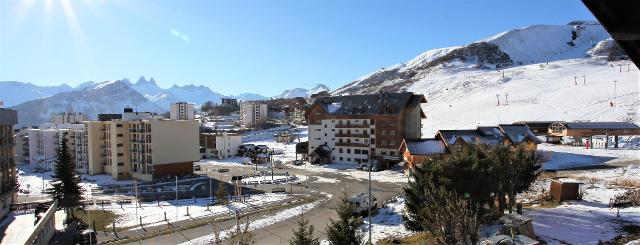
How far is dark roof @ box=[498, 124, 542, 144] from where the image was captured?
6209cm

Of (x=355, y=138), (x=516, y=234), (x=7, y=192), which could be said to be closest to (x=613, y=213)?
(x=516, y=234)

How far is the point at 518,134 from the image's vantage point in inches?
2515

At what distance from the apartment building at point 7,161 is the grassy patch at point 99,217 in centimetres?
647

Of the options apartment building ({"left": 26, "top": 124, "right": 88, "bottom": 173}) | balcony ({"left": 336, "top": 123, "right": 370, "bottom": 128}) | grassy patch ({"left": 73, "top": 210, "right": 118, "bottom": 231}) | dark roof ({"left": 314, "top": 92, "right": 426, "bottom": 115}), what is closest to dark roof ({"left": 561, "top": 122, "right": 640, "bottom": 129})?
dark roof ({"left": 314, "top": 92, "right": 426, "bottom": 115})

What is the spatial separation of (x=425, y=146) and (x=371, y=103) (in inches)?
729

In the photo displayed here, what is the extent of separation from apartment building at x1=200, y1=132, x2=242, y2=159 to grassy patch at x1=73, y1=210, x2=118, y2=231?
5236 cm

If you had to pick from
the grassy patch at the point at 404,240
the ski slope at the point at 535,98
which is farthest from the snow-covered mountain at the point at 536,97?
the grassy patch at the point at 404,240

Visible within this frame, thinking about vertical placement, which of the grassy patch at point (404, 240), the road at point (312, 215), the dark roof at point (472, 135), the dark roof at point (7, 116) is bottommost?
the road at point (312, 215)

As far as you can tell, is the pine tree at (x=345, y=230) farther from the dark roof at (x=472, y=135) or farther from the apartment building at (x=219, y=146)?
the apartment building at (x=219, y=146)

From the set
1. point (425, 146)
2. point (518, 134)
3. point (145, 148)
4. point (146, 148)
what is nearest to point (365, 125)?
point (425, 146)

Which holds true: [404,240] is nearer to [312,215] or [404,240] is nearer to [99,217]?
[312,215]

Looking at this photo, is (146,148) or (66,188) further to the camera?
(146,148)

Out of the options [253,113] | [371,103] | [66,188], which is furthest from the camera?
[253,113]

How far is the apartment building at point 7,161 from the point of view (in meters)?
37.0
